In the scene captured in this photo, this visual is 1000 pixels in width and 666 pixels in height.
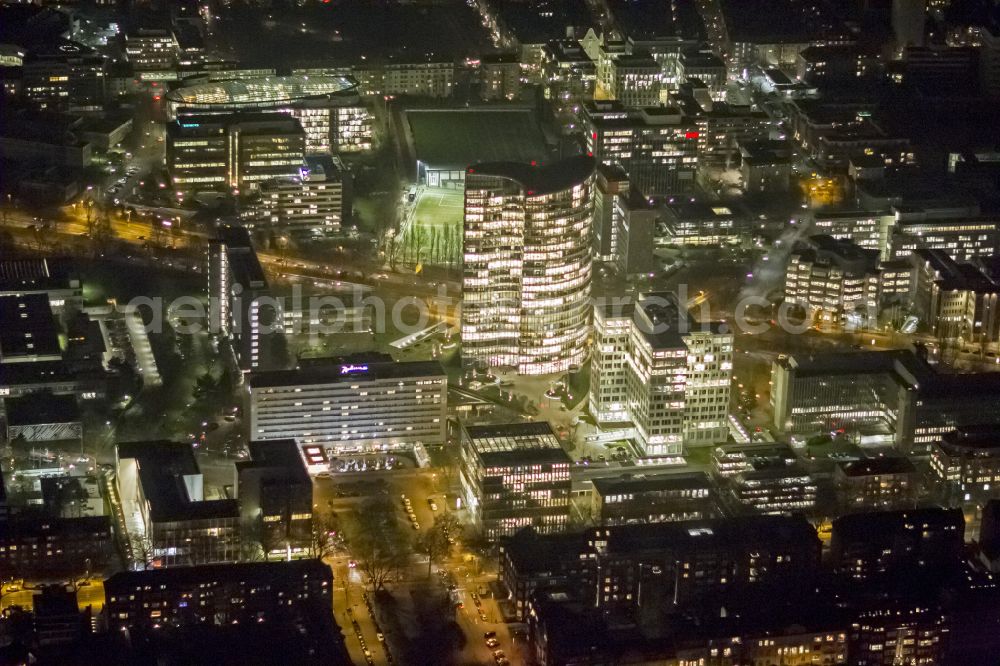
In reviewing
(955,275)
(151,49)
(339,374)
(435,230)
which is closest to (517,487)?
(339,374)

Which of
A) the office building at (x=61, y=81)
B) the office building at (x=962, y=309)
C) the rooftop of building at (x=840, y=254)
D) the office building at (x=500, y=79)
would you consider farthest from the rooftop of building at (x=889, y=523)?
the office building at (x=61, y=81)

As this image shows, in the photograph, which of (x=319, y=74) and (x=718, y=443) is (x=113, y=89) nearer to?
(x=319, y=74)

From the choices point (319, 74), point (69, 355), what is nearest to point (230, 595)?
point (69, 355)

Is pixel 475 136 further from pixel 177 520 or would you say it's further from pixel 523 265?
pixel 177 520

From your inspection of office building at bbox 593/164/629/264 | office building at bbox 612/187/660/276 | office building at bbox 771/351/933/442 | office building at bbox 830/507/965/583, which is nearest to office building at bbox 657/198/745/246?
office building at bbox 612/187/660/276

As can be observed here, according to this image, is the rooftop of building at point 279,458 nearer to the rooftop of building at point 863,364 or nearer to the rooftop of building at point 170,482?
the rooftop of building at point 170,482
